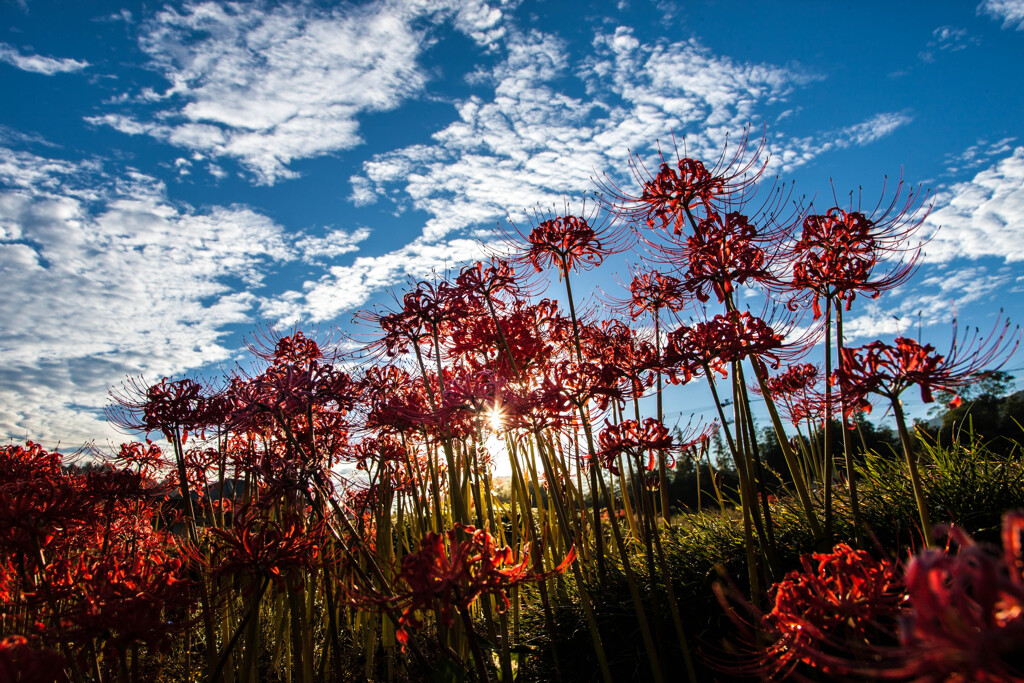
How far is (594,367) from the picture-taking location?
3.02m

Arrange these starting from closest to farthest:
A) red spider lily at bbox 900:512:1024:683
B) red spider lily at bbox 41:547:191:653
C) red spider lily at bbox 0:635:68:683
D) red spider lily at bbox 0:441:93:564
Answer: red spider lily at bbox 900:512:1024:683, red spider lily at bbox 0:635:68:683, red spider lily at bbox 41:547:191:653, red spider lily at bbox 0:441:93:564

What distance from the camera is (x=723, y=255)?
2.99 m

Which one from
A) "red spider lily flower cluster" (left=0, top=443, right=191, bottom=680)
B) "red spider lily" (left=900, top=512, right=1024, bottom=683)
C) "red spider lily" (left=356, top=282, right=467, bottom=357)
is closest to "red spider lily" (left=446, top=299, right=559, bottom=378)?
"red spider lily" (left=356, top=282, right=467, bottom=357)

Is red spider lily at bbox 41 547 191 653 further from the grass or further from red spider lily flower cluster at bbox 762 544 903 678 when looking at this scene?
red spider lily flower cluster at bbox 762 544 903 678

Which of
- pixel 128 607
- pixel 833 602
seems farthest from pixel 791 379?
pixel 128 607

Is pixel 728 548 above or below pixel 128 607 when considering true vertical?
below

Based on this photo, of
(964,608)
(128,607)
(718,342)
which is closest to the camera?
(964,608)

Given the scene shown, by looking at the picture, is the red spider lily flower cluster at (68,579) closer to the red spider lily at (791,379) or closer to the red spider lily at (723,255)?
the red spider lily at (723,255)

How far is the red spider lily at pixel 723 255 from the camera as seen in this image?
2.98m

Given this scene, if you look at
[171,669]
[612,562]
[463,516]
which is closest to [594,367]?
[463,516]

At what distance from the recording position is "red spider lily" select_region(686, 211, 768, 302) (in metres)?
2.98

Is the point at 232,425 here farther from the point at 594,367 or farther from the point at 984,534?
the point at 984,534

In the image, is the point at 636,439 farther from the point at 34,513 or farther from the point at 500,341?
the point at 34,513

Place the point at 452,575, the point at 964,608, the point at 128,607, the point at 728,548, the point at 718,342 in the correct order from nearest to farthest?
the point at 964,608 → the point at 452,575 → the point at 128,607 → the point at 718,342 → the point at 728,548
